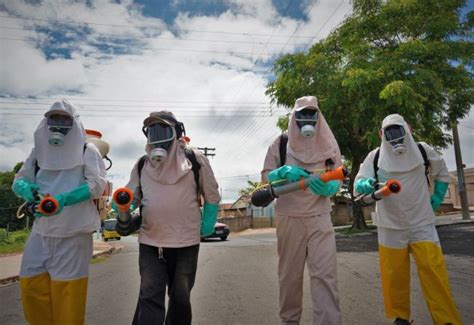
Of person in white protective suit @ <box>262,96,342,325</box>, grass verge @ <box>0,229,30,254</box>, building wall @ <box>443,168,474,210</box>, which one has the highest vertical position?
building wall @ <box>443,168,474,210</box>

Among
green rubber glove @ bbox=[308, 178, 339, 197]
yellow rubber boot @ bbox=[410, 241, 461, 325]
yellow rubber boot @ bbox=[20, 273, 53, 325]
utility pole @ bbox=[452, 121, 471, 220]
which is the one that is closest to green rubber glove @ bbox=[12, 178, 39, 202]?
yellow rubber boot @ bbox=[20, 273, 53, 325]

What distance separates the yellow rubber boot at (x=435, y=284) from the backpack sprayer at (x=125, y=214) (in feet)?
8.92

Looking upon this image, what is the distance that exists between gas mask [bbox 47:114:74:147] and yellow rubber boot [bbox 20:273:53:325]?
1.17 metres

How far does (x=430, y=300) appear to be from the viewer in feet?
12.3

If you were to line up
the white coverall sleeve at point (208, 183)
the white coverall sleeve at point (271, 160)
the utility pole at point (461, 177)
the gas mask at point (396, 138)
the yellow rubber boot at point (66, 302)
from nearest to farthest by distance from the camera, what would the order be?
1. the yellow rubber boot at point (66, 302)
2. the white coverall sleeve at point (208, 183)
3. the white coverall sleeve at point (271, 160)
4. the gas mask at point (396, 138)
5. the utility pole at point (461, 177)

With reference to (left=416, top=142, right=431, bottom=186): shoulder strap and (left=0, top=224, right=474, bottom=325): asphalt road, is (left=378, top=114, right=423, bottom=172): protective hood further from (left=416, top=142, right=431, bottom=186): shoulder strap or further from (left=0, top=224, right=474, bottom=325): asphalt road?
(left=0, top=224, right=474, bottom=325): asphalt road

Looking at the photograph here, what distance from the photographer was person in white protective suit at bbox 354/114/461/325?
377 cm

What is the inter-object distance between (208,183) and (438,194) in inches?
104

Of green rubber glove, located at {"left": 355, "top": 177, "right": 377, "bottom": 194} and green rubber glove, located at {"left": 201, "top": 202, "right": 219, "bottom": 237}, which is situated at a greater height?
green rubber glove, located at {"left": 355, "top": 177, "right": 377, "bottom": 194}

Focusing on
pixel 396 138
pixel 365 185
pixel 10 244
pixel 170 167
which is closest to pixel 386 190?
pixel 365 185

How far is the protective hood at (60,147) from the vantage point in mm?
3568

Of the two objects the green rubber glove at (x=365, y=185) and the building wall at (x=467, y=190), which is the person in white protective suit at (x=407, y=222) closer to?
the green rubber glove at (x=365, y=185)

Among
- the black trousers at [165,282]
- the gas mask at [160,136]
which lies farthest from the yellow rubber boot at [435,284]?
the gas mask at [160,136]

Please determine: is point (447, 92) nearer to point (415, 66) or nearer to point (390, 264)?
point (415, 66)
